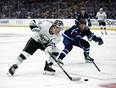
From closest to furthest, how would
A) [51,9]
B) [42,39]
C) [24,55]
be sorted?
[24,55] < [42,39] < [51,9]

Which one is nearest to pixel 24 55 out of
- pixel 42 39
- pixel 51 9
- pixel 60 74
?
pixel 42 39

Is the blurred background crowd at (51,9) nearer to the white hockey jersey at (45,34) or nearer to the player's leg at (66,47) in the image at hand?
the player's leg at (66,47)

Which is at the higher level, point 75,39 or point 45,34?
point 45,34

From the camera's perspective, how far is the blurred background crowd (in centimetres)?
2180

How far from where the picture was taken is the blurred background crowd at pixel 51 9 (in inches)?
858

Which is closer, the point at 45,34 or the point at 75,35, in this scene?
the point at 45,34

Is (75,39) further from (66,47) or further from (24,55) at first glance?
(24,55)

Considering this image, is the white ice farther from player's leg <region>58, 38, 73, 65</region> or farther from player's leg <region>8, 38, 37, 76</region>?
player's leg <region>58, 38, 73, 65</region>

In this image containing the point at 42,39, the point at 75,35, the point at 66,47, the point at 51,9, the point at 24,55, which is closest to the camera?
the point at 24,55

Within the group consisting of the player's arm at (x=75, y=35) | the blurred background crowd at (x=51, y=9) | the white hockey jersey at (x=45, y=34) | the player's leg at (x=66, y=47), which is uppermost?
the white hockey jersey at (x=45, y=34)

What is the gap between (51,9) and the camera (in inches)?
939

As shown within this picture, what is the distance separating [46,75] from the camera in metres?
6.41

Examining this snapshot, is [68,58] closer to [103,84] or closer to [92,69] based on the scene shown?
[92,69]

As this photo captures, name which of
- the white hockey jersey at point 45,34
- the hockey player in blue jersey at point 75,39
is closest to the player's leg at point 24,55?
the white hockey jersey at point 45,34
